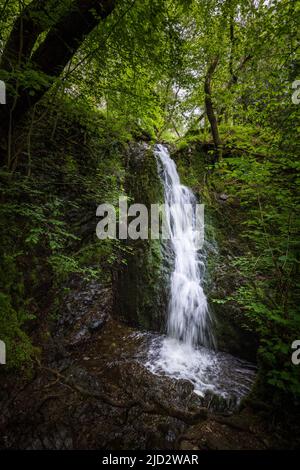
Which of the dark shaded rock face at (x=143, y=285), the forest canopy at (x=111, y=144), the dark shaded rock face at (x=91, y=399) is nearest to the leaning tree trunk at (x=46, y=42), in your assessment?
the forest canopy at (x=111, y=144)

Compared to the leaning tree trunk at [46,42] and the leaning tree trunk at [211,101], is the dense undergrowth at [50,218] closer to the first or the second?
the leaning tree trunk at [46,42]

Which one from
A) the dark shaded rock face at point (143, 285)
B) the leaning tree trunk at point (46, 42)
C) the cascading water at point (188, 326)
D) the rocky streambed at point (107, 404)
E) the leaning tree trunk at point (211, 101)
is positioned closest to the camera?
the rocky streambed at point (107, 404)

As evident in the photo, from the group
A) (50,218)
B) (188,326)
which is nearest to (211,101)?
(50,218)

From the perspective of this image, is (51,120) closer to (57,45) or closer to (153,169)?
(57,45)

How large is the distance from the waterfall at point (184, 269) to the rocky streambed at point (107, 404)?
2.70 feet

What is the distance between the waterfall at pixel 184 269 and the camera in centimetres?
496

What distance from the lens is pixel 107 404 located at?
311cm

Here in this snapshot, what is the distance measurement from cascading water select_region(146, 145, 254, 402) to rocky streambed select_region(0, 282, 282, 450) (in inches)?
4.5

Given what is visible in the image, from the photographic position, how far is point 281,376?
7.85ft

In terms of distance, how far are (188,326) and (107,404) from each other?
242 cm

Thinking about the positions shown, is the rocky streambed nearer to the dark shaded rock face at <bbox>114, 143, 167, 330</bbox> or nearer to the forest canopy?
the forest canopy

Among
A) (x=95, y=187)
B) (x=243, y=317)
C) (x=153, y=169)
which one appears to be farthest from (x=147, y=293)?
(x=153, y=169)

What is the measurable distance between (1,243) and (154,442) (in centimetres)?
366

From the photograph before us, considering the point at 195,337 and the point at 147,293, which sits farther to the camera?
the point at 147,293
